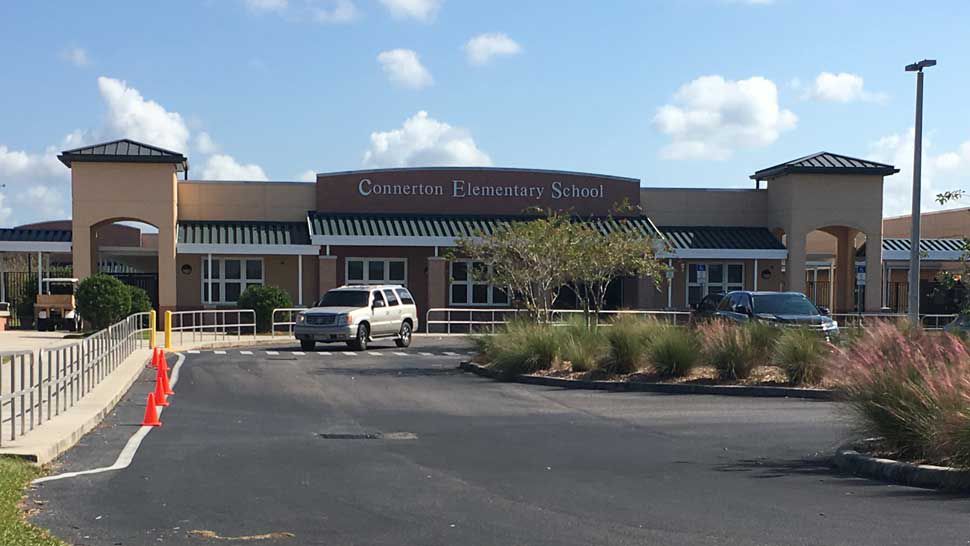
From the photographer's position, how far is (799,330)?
67.0 feet

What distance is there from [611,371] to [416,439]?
26.5ft

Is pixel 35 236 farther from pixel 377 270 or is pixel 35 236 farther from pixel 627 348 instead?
pixel 627 348

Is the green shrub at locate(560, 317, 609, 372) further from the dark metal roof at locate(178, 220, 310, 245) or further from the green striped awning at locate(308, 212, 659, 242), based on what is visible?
the dark metal roof at locate(178, 220, 310, 245)

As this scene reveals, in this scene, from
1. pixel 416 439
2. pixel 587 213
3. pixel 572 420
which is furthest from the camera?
pixel 587 213

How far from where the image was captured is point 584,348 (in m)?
21.7

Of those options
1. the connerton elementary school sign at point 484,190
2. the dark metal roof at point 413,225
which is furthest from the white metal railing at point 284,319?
the connerton elementary school sign at point 484,190

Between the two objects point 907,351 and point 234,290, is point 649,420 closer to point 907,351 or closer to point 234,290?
point 907,351

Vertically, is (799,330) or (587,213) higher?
(587,213)

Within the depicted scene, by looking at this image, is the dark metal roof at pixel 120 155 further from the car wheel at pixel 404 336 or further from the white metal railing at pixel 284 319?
the car wheel at pixel 404 336

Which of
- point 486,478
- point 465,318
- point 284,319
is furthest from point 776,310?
point 284,319

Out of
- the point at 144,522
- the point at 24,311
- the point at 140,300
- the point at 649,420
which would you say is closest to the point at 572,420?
the point at 649,420

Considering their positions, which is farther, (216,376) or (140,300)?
(140,300)

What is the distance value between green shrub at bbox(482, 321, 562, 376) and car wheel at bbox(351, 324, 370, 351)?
7.74m

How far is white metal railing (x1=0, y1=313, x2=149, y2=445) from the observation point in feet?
41.7
